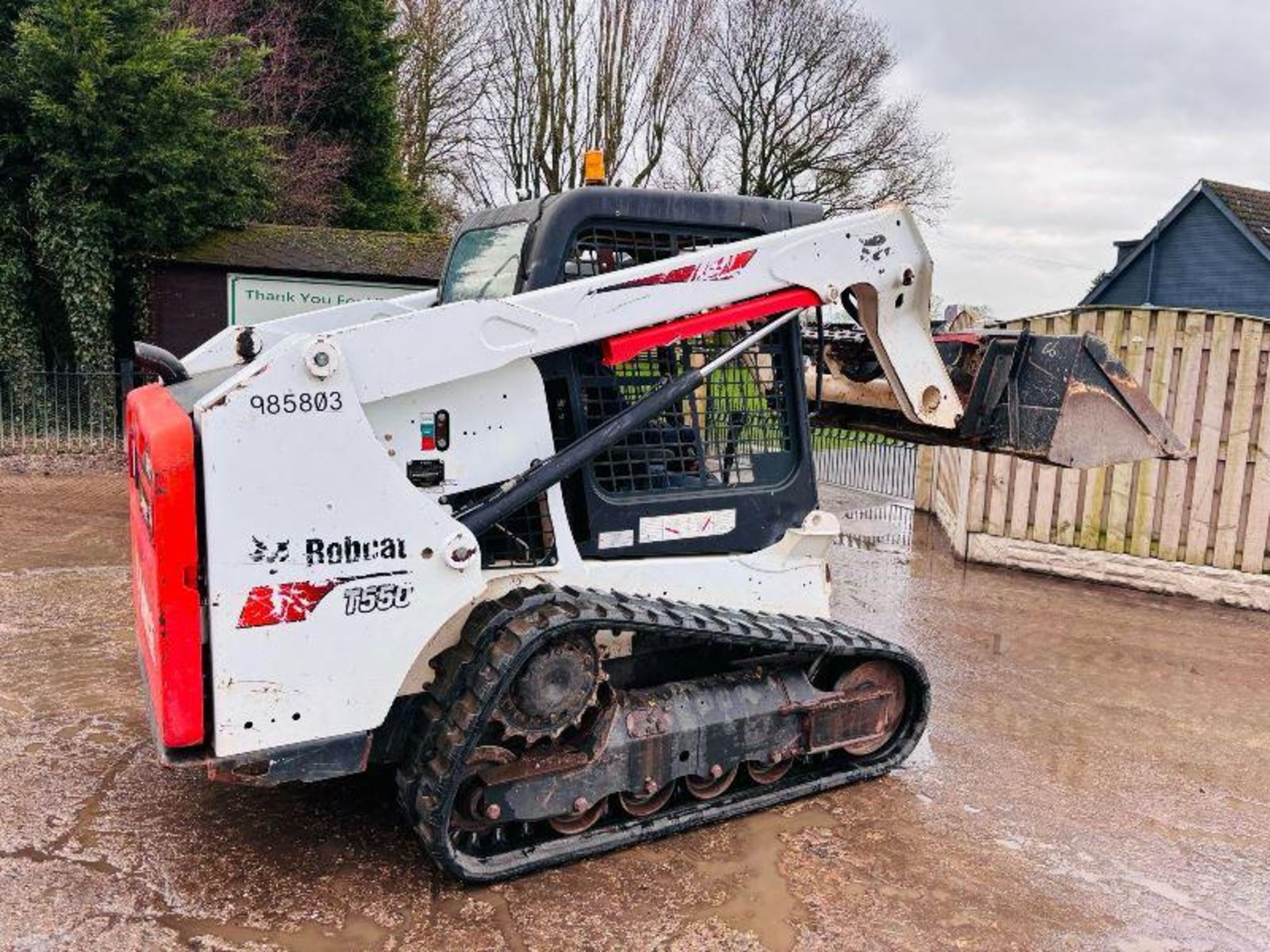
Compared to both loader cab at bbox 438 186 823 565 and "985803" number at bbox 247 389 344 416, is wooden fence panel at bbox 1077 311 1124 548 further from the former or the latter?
"985803" number at bbox 247 389 344 416

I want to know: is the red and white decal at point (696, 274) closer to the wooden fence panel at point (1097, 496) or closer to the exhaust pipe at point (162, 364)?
the exhaust pipe at point (162, 364)

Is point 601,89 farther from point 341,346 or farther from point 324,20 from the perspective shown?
point 341,346

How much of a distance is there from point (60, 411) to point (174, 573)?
11.7 metres

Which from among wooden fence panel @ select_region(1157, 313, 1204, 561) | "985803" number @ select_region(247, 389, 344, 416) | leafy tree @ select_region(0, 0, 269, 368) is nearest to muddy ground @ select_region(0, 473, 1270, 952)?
"985803" number @ select_region(247, 389, 344, 416)

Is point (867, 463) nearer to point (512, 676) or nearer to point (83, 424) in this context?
point (83, 424)

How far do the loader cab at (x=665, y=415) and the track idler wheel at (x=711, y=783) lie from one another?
848mm


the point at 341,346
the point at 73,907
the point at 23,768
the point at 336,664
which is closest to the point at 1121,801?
the point at 336,664

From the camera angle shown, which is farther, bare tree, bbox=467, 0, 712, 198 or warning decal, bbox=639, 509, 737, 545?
bare tree, bbox=467, 0, 712, 198

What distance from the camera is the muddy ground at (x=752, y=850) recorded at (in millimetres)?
3252

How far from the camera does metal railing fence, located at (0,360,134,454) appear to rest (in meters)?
12.6

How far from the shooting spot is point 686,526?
398 centimetres

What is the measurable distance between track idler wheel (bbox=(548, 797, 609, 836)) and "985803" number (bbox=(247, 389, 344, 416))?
1.61 metres

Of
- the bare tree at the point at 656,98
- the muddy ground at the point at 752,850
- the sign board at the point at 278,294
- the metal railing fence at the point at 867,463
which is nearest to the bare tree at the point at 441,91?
the bare tree at the point at 656,98

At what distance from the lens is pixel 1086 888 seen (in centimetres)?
362
